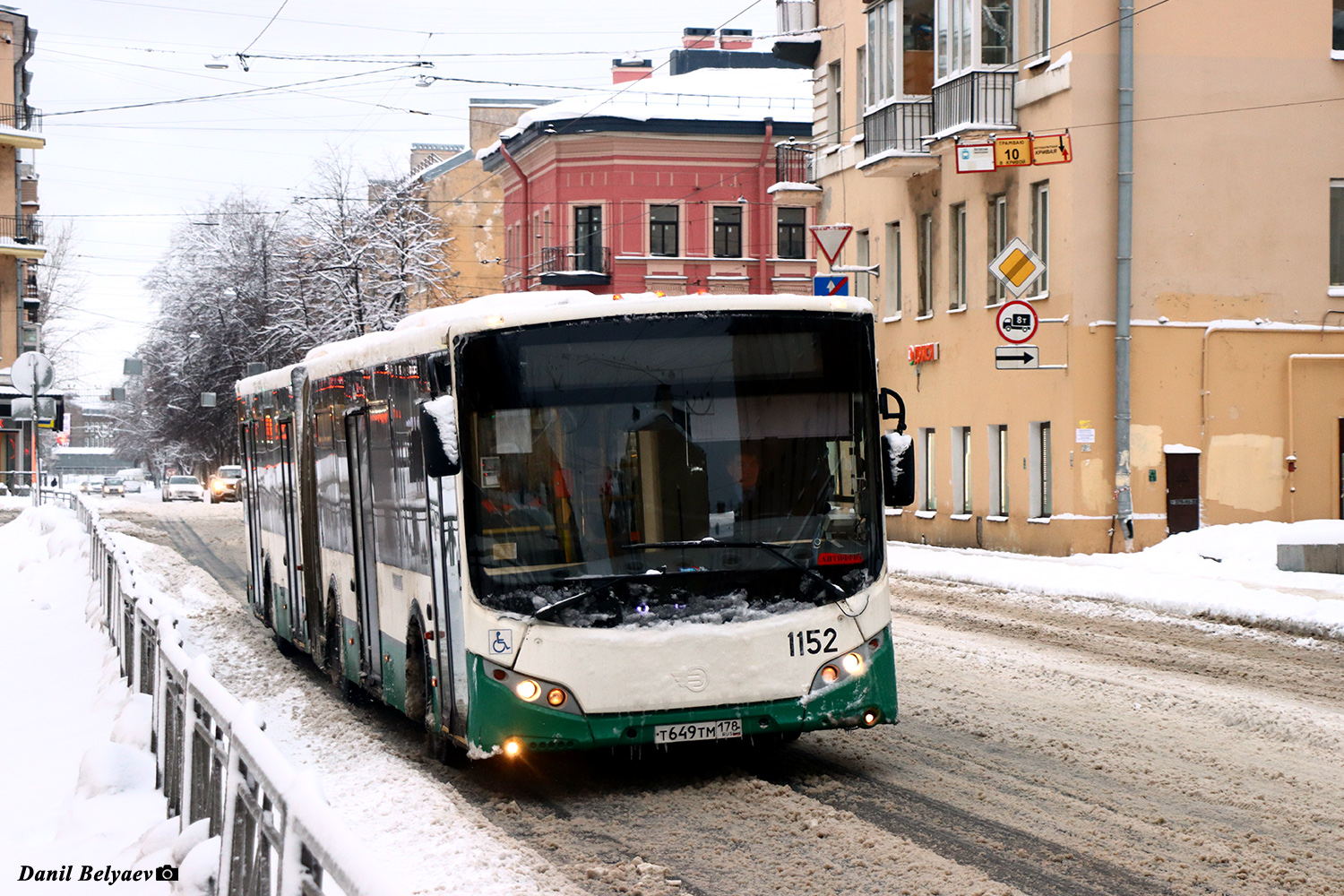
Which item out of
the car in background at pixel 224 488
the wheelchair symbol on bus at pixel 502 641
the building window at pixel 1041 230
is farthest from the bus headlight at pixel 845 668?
the car in background at pixel 224 488

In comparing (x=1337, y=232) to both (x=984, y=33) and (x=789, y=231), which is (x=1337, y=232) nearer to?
(x=984, y=33)

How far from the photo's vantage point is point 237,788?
543 cm

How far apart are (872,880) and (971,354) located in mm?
24266

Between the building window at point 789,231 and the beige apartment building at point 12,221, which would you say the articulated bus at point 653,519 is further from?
the beige apartment building at point 12,221

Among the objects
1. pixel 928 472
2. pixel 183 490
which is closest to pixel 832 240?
pixel 928 472

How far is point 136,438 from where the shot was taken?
8919cm

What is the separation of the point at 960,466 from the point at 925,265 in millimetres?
3967

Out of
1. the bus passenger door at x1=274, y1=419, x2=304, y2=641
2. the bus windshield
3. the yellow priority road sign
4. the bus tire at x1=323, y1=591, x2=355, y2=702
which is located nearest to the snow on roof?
the yellow priority road sign

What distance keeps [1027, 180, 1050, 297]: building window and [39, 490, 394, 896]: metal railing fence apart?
19.9 meters

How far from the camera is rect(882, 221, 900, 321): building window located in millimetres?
33844

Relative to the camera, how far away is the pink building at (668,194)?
49094 mm

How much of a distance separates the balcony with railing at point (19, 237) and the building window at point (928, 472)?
149 ft

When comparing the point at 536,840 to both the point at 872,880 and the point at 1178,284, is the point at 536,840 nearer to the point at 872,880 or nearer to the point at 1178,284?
the point at 872,880

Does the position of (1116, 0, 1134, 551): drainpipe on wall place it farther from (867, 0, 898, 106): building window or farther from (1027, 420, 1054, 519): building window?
(867, 0, 898, 106): building window
